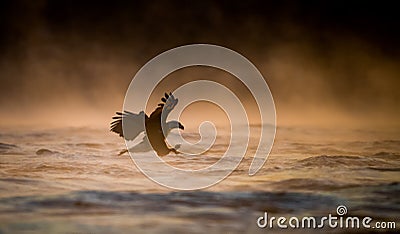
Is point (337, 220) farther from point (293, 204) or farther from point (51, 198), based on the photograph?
point (51, 198)

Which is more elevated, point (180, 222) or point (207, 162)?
point (207, 162)

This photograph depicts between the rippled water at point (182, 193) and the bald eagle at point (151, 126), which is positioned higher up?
the bald eagle at point (151, 126)

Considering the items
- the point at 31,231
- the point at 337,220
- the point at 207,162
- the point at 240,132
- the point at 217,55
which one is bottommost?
the point at 31,231

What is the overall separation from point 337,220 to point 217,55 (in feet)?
6.65

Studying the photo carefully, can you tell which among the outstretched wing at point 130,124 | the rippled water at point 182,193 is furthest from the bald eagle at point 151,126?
the rippled water at point 182,193

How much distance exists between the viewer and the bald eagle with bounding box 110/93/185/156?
4.79 m

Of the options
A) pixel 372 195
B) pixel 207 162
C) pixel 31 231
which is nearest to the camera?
pixel 31 231

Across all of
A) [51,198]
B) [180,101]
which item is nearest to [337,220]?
[180,101]

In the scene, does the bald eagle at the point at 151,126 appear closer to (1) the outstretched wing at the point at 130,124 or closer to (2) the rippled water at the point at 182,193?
(1) the outstretched wing at the point at 130,124

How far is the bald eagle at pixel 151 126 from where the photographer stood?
4785mm

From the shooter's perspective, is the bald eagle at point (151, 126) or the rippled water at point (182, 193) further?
the bald eagle at point (151, 126)

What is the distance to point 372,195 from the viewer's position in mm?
4539

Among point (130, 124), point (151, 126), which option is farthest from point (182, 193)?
point (130, 124)

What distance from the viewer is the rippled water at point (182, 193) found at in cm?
409
